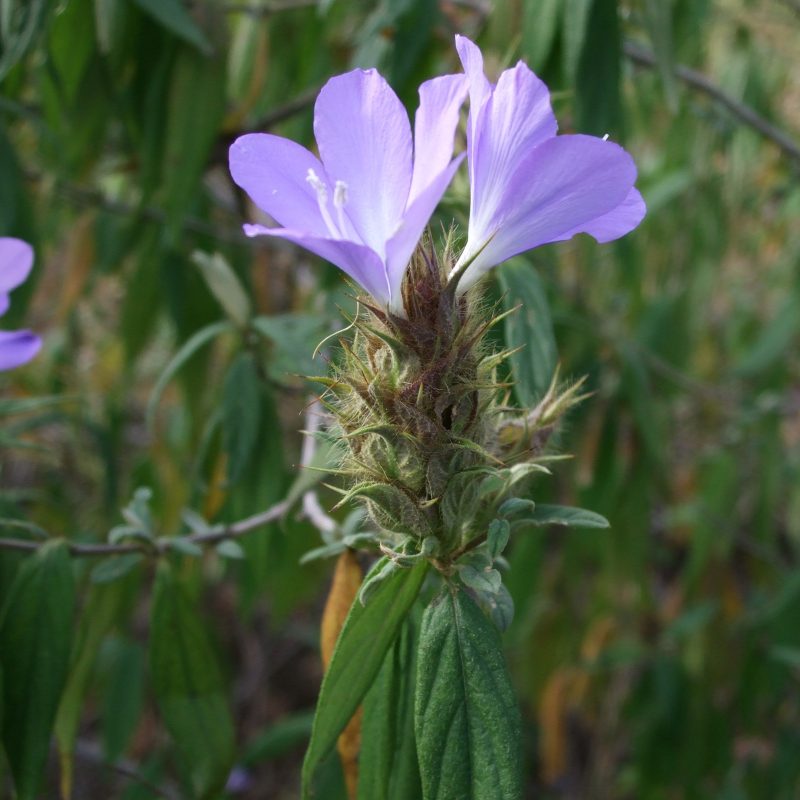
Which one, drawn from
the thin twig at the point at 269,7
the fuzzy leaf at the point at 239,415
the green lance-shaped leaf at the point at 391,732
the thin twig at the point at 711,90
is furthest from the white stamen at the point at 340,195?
the thin twig at the point at 269,7

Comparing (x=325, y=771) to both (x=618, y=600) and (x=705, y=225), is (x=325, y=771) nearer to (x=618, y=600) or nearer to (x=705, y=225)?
(x=618, y=600)

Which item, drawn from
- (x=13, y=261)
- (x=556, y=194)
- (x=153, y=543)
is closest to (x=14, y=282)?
(x=13, y=261)

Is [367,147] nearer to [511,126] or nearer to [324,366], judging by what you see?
[511,126]

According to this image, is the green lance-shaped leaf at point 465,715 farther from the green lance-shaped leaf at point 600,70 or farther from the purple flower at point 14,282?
the green lance-shaped leaf at point 600,70

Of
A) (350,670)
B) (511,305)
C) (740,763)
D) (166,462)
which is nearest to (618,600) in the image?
(740,763)

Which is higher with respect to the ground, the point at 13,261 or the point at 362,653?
the point at 13,261
